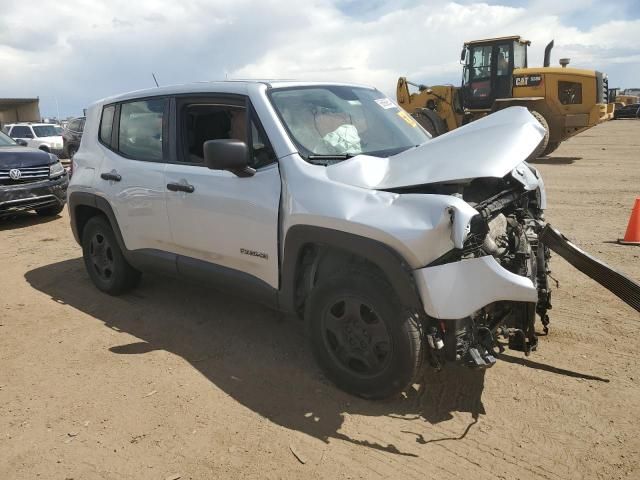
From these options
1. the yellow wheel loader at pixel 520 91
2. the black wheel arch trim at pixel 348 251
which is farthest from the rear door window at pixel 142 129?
the yellow wheel loader at pixel 520 91

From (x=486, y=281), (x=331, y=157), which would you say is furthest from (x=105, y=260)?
(x=486, y=281)

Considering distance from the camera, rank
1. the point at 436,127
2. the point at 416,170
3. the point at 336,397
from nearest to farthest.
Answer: the point at 416,170 → the point at 336,397 → the point at 436,127

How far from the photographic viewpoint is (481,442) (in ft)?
9.25

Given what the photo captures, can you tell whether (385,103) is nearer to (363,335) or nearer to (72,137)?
(363,335)

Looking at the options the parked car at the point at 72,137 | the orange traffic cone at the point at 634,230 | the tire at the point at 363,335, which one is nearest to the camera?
the tire at the point at 363,335

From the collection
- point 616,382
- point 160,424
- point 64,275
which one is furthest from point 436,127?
point 160,424

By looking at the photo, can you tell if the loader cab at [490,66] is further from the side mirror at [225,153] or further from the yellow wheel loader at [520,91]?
the side mirror at [225,153]

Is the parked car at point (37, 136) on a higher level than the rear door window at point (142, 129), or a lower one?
higher

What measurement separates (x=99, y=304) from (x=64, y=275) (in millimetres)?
1310

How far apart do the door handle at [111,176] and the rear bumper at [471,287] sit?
3.14 metres

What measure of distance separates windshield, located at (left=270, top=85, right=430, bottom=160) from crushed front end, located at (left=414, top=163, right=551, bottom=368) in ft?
2.75

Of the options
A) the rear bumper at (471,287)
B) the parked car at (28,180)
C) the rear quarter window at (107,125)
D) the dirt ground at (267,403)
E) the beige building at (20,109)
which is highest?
the beige building at (20,109)

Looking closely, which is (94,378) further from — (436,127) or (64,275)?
(436,127)

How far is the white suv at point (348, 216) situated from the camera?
274cm
